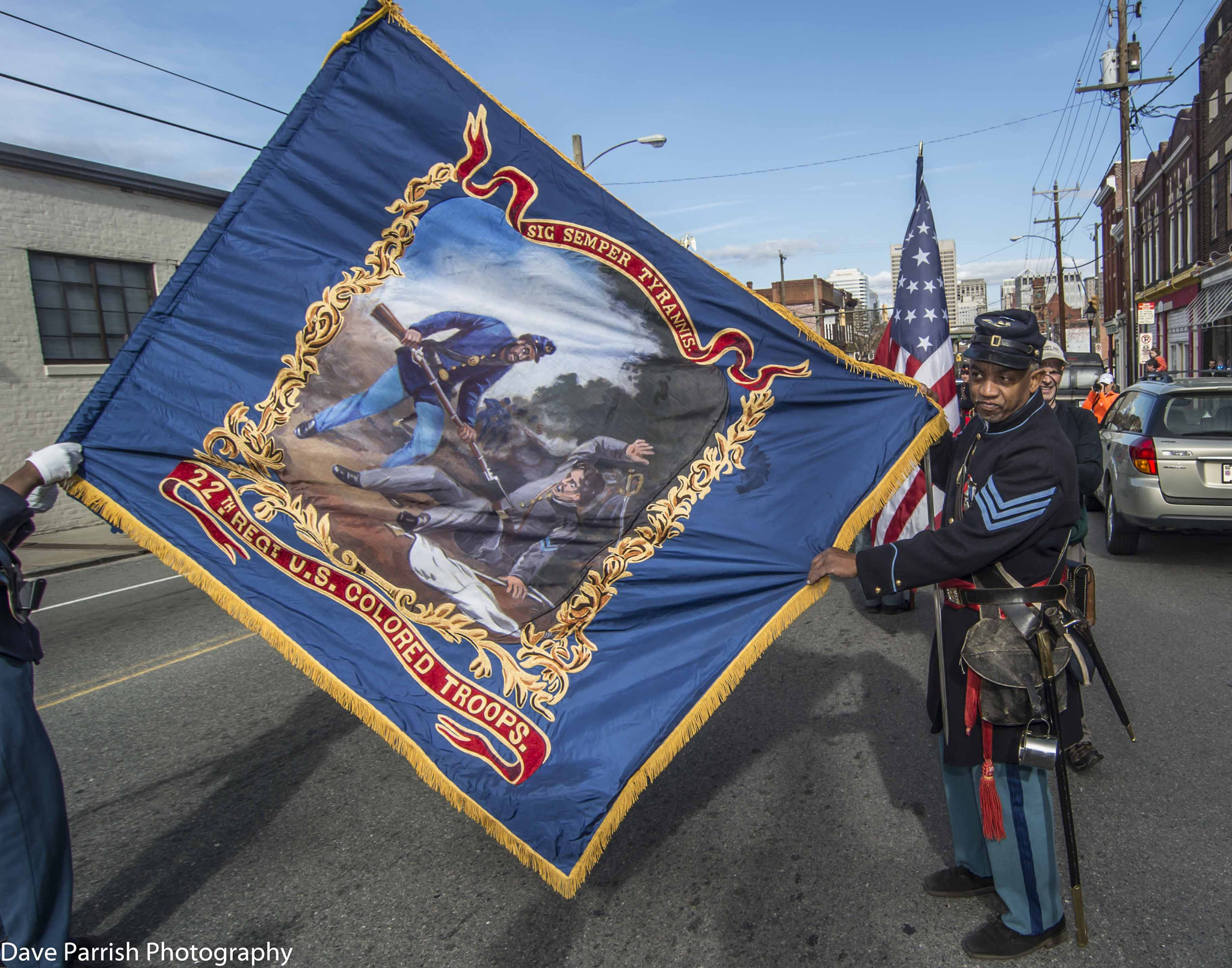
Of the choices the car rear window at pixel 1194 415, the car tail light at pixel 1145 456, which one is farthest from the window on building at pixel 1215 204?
the car tail light at pixel 1145 456

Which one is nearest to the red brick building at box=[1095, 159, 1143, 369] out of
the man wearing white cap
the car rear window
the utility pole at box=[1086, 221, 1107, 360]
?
the utility pole at box=[1086, 221, 1107, 360]

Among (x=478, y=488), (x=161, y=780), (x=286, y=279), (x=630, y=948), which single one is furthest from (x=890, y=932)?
(x=161, y=780)

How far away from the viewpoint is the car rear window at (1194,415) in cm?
777

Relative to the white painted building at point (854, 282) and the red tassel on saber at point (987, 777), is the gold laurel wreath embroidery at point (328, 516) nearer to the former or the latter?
the red tassel on saber at point (987, 777)

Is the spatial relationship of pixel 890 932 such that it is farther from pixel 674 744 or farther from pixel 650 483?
pixel 650 483

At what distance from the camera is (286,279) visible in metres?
2.84

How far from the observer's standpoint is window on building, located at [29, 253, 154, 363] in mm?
14305

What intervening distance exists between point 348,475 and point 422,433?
0.30 meters

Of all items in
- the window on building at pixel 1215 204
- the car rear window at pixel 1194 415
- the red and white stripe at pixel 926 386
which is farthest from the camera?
the window on building at pixel 1215 204

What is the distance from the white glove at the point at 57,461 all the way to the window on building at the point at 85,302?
13279 millimetres

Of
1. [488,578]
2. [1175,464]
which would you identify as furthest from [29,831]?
[1175,464]

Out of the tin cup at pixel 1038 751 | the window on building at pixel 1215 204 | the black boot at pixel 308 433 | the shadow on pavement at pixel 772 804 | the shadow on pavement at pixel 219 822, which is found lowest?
the shadow on pavement at pixel 772 804

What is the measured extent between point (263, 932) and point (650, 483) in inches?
82.4

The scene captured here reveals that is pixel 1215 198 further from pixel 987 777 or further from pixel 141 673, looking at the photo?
pixel 141 673
